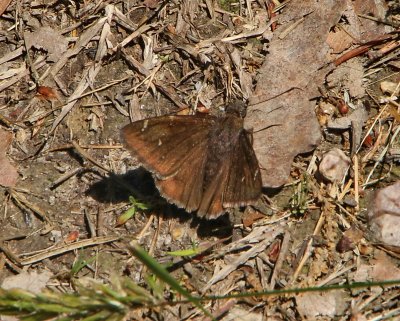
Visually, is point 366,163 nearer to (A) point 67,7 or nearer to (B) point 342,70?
(B) point 342,70

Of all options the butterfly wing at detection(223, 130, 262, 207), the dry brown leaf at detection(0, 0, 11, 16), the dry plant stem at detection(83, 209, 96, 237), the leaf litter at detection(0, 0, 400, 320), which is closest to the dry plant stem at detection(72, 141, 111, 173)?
the leaf litter at detection(0, 0, 400, 320)

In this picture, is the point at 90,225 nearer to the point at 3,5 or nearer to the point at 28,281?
the point at 28,281

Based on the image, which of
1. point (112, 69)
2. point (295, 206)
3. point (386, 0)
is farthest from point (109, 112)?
point (386, 0)

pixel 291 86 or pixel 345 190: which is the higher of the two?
pixel 291 86

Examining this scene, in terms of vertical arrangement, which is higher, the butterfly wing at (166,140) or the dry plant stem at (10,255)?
the butterfly wing at (166,140)

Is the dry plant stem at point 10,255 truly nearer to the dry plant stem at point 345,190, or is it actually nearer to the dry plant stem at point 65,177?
the dry plant stem at point 65,177

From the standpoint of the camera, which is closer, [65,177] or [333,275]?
[333,275]

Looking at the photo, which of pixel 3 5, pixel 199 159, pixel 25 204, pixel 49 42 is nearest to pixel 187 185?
pixel 199 159

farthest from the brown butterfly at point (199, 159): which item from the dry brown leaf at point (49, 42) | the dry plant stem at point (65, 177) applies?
the dry brown leaf at point (49, 42)
